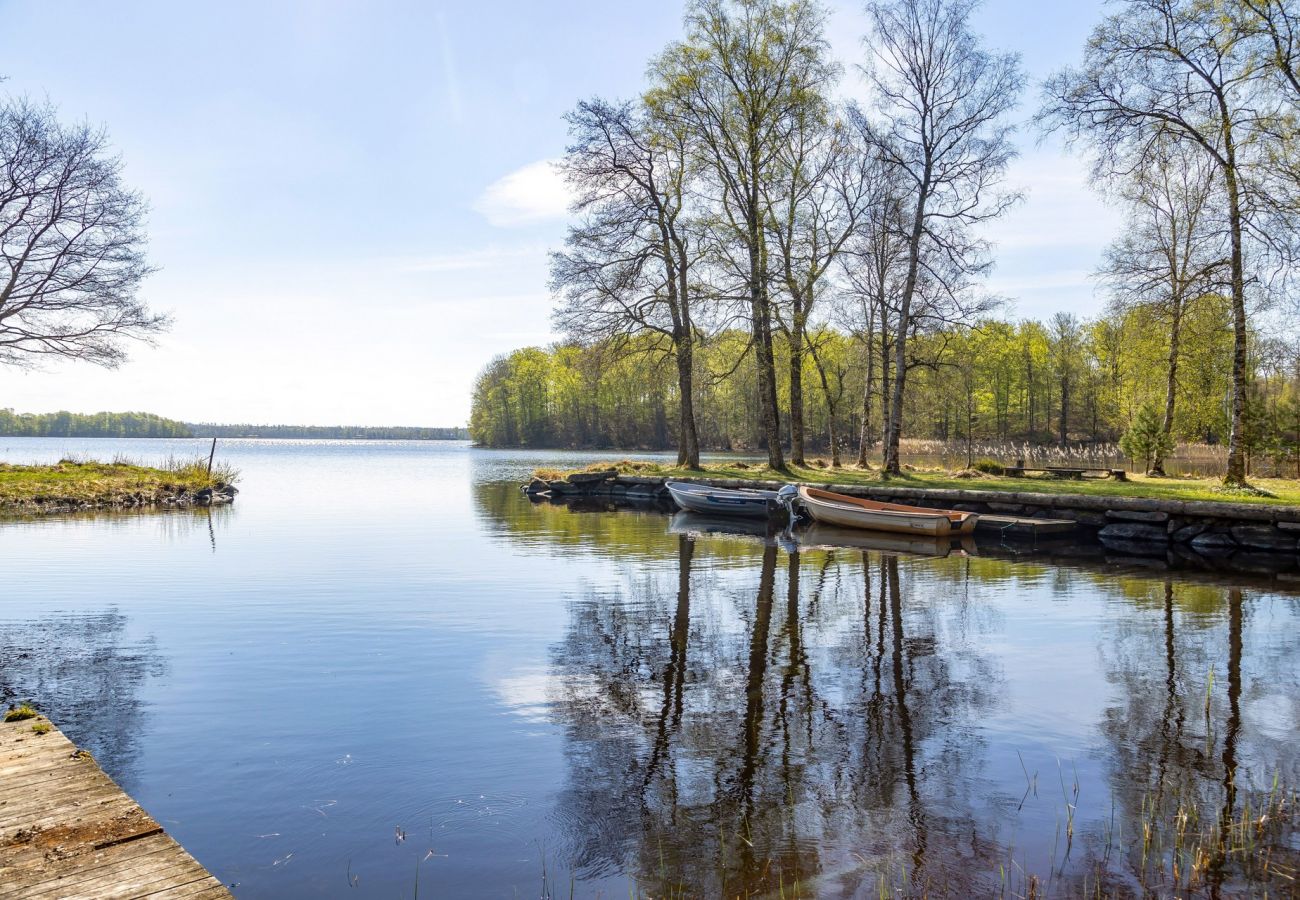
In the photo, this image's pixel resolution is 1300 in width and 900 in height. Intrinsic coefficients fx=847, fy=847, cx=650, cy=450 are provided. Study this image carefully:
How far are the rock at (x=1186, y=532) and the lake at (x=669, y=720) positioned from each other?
429cm

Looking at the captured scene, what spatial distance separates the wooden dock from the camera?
3.29m

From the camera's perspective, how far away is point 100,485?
1142 inches

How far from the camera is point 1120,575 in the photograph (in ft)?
51.5

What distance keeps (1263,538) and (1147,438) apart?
12628 mm

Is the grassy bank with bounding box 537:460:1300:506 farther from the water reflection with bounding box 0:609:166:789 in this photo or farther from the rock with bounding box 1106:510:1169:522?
the water reflection with bounding box 0:609:166:789

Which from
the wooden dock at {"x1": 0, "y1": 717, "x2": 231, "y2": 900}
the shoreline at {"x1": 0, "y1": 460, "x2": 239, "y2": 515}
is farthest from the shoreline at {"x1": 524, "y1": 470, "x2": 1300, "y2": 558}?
the shoreline at {"x1": 0, "y1": 460, "x2": 239, "y2": 515}

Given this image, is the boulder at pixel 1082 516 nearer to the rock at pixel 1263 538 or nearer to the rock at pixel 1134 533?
the rock at pixel 1134 533

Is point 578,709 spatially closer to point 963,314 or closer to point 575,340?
point 963,314

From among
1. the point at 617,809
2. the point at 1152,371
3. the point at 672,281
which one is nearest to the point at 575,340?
the point at 672,281

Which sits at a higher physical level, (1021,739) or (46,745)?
(46,745)

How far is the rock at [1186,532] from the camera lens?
18.6 m

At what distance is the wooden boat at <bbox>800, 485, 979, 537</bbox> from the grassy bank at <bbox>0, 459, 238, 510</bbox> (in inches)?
885

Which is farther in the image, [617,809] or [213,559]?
[213,559]

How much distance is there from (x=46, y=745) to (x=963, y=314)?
26357 millimetres
